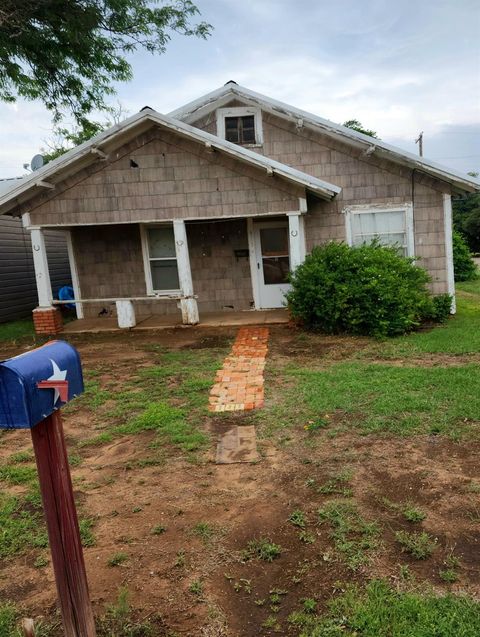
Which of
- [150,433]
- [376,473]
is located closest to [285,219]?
[150,433]

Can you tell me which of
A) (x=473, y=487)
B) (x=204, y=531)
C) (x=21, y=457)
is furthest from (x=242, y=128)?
(x=204, y=531)

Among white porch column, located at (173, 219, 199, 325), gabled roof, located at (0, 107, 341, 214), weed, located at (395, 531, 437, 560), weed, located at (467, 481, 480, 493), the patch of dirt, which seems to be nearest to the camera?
the patch of dirt

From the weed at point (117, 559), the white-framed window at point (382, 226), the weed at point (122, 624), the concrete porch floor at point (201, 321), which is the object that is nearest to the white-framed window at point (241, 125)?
the white-framed window at point (382, 226)

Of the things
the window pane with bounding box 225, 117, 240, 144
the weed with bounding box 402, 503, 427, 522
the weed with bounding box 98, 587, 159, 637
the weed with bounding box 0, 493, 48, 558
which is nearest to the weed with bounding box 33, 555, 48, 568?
the weed with bounding box 0, 493, 48, 558

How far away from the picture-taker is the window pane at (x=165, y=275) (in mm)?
12255

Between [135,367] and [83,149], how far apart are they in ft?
16.4

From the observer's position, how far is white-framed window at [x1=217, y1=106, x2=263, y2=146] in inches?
452

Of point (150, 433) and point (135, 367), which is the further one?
point (135, 367)

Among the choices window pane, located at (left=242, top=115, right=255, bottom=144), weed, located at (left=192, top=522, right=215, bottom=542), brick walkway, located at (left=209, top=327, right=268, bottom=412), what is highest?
window pane, located at (left=242, top=115, right=255, bottom=144)

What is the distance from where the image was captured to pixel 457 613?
2.39 m

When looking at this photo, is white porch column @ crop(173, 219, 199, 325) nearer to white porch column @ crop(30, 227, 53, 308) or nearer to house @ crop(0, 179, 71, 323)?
white porch column @ crop(30, 227, 53, 308)

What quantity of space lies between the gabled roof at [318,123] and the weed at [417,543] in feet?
29.2

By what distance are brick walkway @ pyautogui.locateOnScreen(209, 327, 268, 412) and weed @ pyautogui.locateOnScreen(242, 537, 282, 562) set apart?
2.53 metres

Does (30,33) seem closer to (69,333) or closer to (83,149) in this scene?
(83,149)
